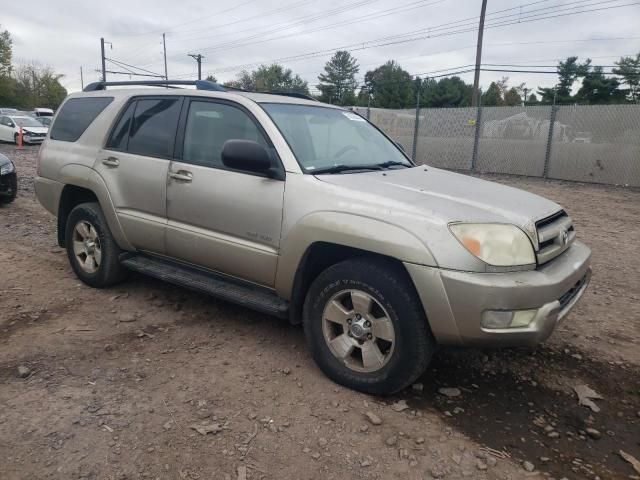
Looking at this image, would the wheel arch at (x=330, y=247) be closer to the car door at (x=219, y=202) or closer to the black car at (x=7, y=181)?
Result: the car door at (x=219, y=202)

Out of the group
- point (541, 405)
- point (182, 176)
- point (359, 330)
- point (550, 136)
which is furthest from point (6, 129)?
point (541, 405)

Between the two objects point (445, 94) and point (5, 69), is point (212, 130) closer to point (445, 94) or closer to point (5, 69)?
point (445, 94)

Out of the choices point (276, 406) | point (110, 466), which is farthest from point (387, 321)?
point (110, 466)

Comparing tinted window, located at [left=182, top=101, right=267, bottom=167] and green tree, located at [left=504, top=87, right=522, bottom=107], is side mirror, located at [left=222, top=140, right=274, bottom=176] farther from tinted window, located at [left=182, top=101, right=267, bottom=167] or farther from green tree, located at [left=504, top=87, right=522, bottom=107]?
green tree, located at [left=504, top=87, right=522, bottom=107]

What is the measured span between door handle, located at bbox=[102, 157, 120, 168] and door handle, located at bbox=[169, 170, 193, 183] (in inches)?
29.8

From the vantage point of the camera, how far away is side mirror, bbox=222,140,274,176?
321cm

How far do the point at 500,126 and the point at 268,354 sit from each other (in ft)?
45.5

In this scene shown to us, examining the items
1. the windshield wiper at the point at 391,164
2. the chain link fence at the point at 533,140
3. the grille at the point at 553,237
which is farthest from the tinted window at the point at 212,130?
the chain link fence at the point at 533,140

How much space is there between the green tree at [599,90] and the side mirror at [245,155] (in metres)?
44.8

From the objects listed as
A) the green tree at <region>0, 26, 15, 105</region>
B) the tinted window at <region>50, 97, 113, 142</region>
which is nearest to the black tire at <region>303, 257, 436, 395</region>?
the tinted window at <region>50, 97, 113, 142</region>

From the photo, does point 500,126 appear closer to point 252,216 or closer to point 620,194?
point 620,194

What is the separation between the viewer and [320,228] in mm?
3057

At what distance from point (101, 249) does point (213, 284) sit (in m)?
1.45

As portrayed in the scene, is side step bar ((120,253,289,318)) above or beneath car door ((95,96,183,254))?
beneath
